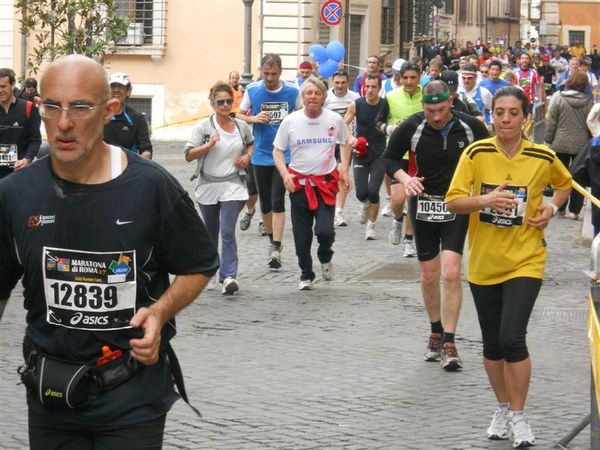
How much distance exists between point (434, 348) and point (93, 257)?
19.0ft

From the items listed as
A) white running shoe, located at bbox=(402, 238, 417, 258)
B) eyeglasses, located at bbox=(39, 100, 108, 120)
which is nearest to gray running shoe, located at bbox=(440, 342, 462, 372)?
eyeglasses, located at bbox=(39, 100, 108, 120)

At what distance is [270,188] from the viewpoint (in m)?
15.4

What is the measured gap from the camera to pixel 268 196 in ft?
50.7

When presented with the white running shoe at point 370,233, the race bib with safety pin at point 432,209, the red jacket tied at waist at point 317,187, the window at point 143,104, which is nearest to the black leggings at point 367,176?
the white running shoe at point 370,233

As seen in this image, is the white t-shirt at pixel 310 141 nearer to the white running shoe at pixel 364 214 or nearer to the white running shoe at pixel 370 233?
the white running shoe at pixel 370 233

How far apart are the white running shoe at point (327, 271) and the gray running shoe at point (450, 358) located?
13.6 feet

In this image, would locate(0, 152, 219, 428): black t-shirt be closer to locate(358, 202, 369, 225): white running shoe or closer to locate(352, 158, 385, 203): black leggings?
locate(352, 158, 385, 203): black leggings

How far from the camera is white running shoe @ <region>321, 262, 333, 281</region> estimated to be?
1364 cm

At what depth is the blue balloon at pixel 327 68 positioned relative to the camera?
27.5 meters

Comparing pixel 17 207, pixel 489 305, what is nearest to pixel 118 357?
pixel 17 207

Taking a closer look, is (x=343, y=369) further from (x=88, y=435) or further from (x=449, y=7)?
(x=449, y=7)

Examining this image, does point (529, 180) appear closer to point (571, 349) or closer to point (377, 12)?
point (571, 349)

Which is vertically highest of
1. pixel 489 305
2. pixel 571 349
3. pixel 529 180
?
pixel 529 180

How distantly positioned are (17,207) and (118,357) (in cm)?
52
